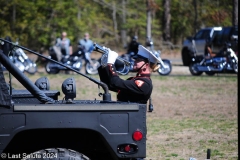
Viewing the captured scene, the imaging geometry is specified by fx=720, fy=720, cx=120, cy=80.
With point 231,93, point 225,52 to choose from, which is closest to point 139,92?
point 231,93

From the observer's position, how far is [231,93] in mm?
20250

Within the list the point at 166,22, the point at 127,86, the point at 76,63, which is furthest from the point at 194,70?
the point at 127,86

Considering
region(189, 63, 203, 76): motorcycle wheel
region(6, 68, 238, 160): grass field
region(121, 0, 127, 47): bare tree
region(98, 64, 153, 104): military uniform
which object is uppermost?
region(121, 0, 127, 47): bare tree

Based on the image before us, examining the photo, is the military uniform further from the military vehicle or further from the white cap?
the military vehicle

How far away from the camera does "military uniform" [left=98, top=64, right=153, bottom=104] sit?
7.25m

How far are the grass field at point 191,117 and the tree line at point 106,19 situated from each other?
11.7m

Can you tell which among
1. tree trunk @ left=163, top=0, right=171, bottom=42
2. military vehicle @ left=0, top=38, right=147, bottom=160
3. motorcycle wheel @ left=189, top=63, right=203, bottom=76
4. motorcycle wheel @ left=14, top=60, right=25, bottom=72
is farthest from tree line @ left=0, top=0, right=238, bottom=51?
military vehicle @ left=0, top=38, right=147, bottom=160

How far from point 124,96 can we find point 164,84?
628 inches

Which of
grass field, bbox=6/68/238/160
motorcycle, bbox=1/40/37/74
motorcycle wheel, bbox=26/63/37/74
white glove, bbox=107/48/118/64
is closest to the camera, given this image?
white glove, bbox=107/48/118/64

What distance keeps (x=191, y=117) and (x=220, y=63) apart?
1151cm

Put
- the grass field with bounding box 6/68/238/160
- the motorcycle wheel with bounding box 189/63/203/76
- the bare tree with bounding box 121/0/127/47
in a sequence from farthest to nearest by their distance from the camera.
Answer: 1. the bare tree with bounding box 121/0/127/47
2. the motorcycle wheel with bounding box 189/63/203/76
3. the grass field with bounding box 6/68/238/160

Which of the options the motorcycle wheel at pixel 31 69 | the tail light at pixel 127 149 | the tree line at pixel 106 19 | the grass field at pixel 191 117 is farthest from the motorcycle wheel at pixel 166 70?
the tail light at pixel 127 149

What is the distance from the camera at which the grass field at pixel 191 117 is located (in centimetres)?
1071

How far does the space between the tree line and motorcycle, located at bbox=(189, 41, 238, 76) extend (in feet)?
22.7
